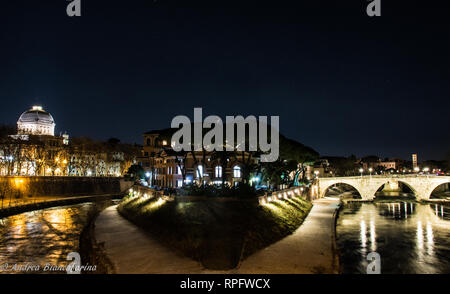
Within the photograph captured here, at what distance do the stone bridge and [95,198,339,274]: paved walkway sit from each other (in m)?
50.1

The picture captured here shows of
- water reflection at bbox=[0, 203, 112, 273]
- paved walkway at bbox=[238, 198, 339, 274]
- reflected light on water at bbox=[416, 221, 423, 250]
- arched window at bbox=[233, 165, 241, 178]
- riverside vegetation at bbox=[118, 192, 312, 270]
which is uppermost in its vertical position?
arched window at bbox=[233, 165, 241, 178]

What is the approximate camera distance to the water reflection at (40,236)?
82.8 ft

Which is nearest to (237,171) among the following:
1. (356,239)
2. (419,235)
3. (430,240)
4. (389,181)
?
(356,239)

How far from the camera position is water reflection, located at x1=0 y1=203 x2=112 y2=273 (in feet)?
82.8

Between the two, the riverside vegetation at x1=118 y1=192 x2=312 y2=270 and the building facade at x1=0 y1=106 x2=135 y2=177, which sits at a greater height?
the building facade at x1=0 y1=106 x2=135 y2=177

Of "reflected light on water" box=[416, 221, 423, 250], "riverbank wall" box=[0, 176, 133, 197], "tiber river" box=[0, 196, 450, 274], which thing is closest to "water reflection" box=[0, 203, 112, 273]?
"tiber river" box=[0, 196, 450, 274]

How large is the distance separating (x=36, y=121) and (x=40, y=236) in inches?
3577

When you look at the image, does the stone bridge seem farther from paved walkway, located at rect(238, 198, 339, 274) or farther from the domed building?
the domed building

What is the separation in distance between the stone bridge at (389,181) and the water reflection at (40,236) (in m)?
59.0

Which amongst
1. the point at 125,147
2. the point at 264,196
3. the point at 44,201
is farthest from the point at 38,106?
the point at 264,196

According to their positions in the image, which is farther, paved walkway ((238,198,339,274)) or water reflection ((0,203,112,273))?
water reflection ((0,203,112,273))

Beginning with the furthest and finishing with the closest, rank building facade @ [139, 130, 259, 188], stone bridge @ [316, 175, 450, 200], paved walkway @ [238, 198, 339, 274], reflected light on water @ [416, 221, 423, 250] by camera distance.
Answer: stone bridge @ [316, 175, 450, 200] → building facade @ [139, 130, 259, 188] → reflected light on water @ [416, 221, 423, 250] → paved walkway @ [238, 198, 339, 274]

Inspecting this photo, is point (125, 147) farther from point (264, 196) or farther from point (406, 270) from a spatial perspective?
point (406, 270)
